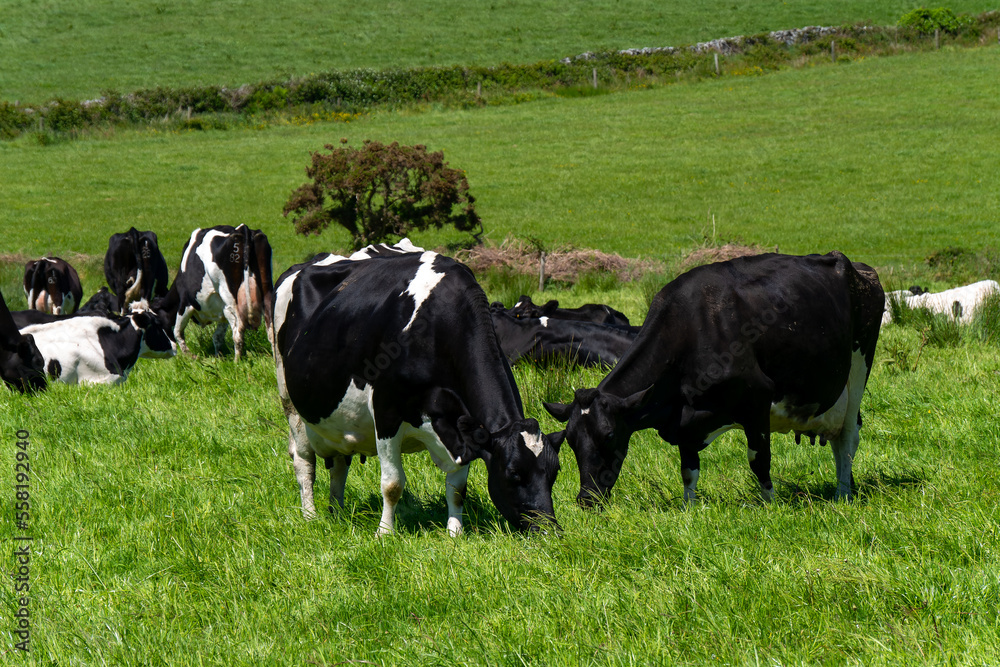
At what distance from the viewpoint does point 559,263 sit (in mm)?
21625

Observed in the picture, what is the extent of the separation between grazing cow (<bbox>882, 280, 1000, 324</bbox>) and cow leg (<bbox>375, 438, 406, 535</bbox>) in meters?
10.7

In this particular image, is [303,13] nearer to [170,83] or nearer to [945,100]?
[170,83]

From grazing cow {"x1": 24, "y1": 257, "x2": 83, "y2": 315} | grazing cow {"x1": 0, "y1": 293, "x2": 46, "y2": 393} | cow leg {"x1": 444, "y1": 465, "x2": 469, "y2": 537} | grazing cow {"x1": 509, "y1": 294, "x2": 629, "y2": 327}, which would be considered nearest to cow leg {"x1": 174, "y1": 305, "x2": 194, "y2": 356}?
grazing cow {"x1": 0, "y1": 293, "x2": 46, "y2": 393}

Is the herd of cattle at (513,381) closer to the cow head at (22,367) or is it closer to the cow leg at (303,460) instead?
the cow leg at (303,460)

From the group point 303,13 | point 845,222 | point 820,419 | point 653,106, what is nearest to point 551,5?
point 303,13

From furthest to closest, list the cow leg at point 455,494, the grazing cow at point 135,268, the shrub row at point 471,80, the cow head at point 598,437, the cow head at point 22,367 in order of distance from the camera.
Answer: the shrub row at point 471,80 → the grazing cow at point 135,268 → the cow head at point 22,367 → the cow head at point 598,437 → the cow leg at point 455,494

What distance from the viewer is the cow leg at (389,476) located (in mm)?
5891

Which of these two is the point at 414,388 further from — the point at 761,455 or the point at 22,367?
the point at 22,367

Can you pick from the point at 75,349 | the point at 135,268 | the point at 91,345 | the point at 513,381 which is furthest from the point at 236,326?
the point at 513,381

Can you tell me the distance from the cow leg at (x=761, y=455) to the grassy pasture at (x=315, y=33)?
163 ft

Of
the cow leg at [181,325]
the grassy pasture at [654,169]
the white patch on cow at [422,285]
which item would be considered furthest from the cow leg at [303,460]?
the grassy pasture at [654,169]

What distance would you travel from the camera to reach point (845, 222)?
28703 millimetres

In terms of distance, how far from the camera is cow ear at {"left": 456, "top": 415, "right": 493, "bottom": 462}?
5375 mm

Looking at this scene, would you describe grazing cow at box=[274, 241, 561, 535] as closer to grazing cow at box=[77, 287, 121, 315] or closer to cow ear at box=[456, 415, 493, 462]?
cow ear at box=[456, 415, 493, 462]
